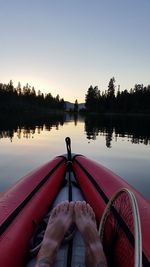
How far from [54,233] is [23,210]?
655mm

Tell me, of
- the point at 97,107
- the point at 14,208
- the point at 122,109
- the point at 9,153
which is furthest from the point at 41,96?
the point at 14,208

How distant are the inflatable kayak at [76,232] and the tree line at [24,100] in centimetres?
7843

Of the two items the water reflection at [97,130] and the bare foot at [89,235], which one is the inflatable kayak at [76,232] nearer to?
the bare foot at [89,235]

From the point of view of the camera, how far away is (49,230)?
2.71m

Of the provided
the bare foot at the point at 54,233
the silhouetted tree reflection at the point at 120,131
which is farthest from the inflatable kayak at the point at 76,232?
the silhouetted tree reflection at the point at 120,131

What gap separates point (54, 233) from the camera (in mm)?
2678

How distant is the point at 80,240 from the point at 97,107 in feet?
295

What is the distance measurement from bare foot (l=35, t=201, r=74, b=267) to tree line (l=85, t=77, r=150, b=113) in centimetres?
8264

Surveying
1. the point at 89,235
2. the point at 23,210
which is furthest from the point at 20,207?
the point at 89,235

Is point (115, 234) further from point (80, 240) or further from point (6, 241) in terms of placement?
point (6, 241)

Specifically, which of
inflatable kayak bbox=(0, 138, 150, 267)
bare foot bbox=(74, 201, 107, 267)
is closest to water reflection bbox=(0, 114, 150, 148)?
inflatable kayak bbox=(0, 138, 150, 267)

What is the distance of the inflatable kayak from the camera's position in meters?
2.47

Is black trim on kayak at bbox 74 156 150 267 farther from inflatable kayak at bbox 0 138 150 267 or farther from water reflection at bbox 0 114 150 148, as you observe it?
water reflection at bbox 0 114 150 148

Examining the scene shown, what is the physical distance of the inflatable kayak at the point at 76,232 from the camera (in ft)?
8.10
